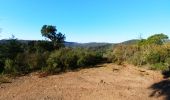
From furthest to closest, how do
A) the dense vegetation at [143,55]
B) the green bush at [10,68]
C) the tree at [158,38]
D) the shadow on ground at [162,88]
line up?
the tree at [158,38] → the dense vegetation at [143,55] → the green bush at [10,68] → the shadow on ground at [162,88]

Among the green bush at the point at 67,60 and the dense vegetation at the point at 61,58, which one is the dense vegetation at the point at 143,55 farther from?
the green bush at the point at 67,60

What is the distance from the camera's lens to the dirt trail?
9672 millimetres

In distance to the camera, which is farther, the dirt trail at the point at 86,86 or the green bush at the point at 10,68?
the green bush at the point at 10,68

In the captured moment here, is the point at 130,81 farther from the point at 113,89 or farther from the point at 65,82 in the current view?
the point at 65,82

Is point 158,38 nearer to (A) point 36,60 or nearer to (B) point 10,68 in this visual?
(A) point 36,60

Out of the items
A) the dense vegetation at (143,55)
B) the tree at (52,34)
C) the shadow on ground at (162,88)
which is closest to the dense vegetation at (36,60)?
the dense vegetation at (143,55)

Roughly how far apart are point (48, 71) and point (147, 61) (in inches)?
226

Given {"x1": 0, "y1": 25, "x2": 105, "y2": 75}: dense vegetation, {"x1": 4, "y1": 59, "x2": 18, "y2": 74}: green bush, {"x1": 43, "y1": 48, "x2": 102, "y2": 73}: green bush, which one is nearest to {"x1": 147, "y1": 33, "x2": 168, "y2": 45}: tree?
{"x1": 0, "y1": 25, "x2": 105, "y2": 75}: dense vegetation

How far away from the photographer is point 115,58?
18172 mm

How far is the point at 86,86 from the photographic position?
1117 cm

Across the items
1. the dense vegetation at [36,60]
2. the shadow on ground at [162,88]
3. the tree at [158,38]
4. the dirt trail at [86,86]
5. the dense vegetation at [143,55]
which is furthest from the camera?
the tree at [158,38]

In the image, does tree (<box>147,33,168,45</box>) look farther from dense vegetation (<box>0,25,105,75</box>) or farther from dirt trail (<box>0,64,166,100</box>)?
dirt trail (<box>0,64,166,100</box>)

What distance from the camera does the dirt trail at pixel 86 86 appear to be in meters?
Result: 9.67

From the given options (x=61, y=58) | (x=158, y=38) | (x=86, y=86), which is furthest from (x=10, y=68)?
(x=158, y=38)
